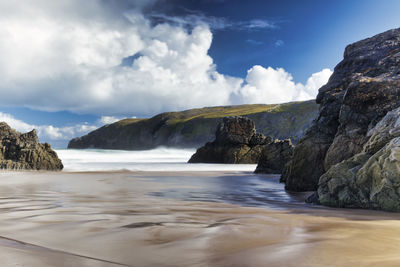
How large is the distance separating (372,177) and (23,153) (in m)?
13.2

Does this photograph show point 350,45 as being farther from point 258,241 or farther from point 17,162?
point 17,162

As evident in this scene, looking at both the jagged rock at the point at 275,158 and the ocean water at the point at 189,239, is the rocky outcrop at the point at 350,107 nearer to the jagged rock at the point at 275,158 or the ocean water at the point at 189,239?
the ocean water at the point at 189,239

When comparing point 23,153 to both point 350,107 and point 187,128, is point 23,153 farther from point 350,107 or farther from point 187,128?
point 187,128

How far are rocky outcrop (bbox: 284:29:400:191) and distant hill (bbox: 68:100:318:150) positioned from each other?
141 ft

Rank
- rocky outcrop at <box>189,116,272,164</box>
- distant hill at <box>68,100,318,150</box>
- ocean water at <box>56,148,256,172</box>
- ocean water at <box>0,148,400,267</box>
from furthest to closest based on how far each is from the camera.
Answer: distant hill at <box>68,100,318,150</box> < rocky outcrop at <box>189,116,272,164</box> < ocean water at <box>56,148,256,172</box> < ocean water at <box>0,148,400,267</box>

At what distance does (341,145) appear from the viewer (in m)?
6.27

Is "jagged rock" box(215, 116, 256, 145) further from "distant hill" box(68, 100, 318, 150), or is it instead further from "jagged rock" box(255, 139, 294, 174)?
"distant hill" box(68, 100, 318, 150)

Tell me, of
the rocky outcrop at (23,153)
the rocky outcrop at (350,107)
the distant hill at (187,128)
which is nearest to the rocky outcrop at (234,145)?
the rocky outcrop at (23,153)

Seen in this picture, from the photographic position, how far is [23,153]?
12.9 m

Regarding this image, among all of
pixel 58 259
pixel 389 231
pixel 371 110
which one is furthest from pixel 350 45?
pixel 58 259

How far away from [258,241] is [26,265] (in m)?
1.48

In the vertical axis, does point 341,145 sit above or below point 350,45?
below

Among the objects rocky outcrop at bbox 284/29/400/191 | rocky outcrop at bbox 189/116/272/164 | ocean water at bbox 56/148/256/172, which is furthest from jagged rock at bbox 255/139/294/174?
rocky outcrop at bbox 189/116/272/164

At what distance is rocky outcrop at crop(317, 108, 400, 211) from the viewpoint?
12.6 feet
